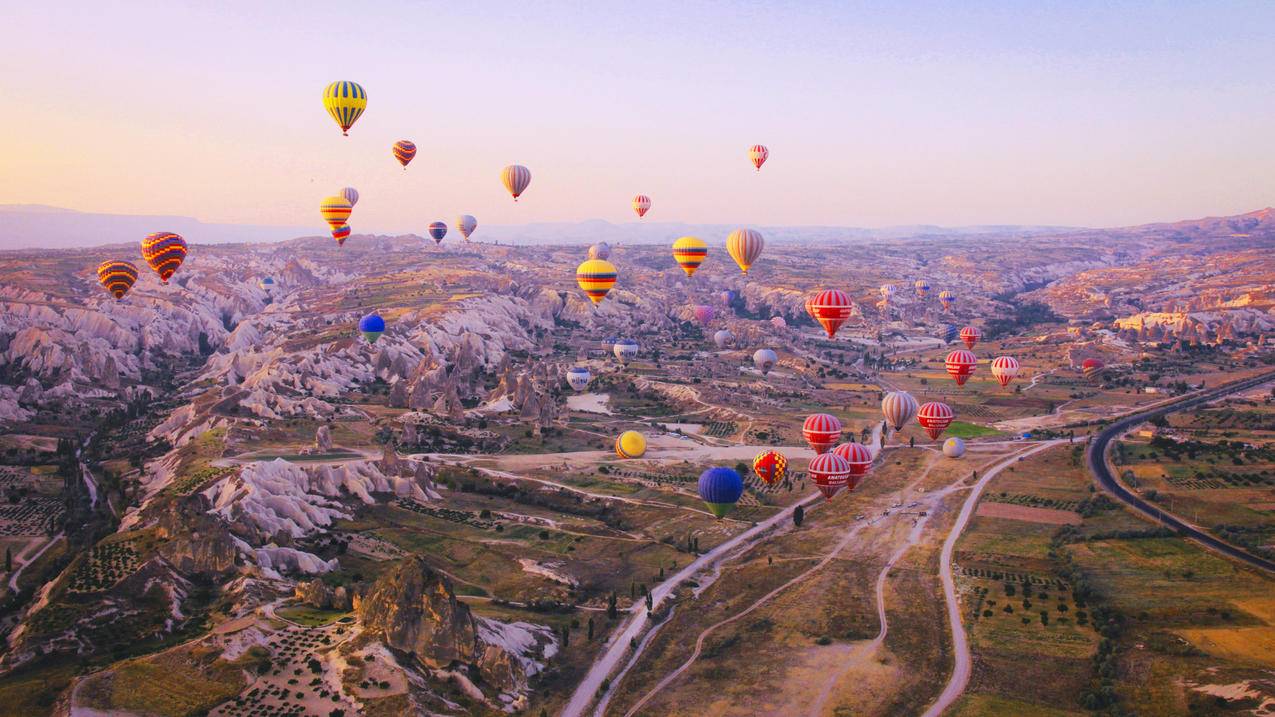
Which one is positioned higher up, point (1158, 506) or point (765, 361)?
point (765, 361)

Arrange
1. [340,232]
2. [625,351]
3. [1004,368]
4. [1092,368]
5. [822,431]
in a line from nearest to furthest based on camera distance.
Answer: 1. [822,431]
2. [340,232]
3. [1004,368]
4. [1092,368]
5. [625,351]

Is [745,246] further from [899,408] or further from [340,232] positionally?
[340,232]

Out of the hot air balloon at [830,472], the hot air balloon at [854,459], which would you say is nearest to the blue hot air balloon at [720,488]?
the hot air balloon at [830,472]

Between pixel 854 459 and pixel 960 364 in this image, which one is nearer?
pixel 854 459

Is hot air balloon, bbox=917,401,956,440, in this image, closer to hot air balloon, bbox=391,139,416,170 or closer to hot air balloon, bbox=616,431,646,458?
hot air balloon, bbox=616,431,646,458

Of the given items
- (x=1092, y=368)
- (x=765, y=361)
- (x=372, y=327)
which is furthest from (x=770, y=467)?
(x=1092, y=368)
